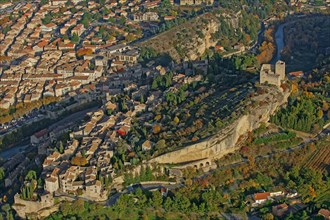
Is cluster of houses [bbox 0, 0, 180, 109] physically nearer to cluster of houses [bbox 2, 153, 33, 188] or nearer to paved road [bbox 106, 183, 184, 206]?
cluster of houses [bbox 2, 153, 33, 188]

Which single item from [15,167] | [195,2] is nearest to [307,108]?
[15,167]

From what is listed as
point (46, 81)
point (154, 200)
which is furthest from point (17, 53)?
point (154, 200)

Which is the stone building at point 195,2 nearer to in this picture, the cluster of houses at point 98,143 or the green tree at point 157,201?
the cluster of houses at point 98,143

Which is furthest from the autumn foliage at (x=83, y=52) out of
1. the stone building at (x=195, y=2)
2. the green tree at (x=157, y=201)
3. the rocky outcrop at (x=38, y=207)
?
the green tree at (x=157, y=201)

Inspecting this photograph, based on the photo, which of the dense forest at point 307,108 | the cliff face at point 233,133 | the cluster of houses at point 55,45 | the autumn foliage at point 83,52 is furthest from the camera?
the autumn foliage at point 83,52

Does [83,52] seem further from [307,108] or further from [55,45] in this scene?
[307,108]

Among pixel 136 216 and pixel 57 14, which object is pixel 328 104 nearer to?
pixel 136 216
